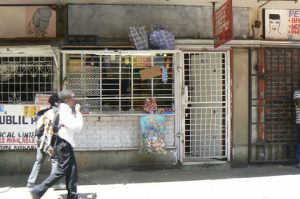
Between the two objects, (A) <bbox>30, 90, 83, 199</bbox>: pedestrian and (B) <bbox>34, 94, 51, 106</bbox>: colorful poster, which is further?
(B) <bbox>34, 94, 51, 106</bbox>: colorful poster

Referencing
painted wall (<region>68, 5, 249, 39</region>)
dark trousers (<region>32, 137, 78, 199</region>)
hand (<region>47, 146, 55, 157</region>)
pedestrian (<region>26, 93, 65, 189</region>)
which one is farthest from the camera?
painted wall (<region>68, 5, 249, 39</region>)

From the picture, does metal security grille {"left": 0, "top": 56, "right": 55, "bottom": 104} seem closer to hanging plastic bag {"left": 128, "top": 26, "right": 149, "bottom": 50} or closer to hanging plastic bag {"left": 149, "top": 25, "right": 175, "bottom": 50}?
hanging plastic bag {"left": 128, "top": 26, "right": 149, "bottom": 50}

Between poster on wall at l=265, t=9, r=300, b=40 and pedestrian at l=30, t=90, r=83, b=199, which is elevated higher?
poster on wall at l=265, t=9, r=300, b=40

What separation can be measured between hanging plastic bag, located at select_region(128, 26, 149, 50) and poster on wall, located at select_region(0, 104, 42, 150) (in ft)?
7.49

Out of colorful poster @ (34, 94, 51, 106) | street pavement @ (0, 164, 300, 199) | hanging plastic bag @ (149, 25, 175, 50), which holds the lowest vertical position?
street pavement @ (0, 164, 300, 199)

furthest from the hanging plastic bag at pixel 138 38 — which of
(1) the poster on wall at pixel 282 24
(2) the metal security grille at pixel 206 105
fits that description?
(1) the poster on wall at pixel 282 24

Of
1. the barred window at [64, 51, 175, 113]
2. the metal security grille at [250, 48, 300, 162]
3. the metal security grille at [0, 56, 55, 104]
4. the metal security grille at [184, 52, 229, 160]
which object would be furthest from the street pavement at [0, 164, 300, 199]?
the metal security grille at [0, 56, 55, 104]

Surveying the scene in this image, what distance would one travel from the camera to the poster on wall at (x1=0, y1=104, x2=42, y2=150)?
335 inches

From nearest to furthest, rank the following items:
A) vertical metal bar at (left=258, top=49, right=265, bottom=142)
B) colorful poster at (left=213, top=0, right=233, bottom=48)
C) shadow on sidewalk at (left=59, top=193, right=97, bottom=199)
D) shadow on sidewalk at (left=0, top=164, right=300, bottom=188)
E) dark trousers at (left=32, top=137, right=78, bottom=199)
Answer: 1. dark trousers at (left=32, top=137, right=78, bottom=199)
2. shadow on sidewalk at (left=59, top=193, right=97, bottom=199)
3. colorful poster at (left=213, top=0, right=233, bottom=48)
4. shadow on sidewalk at (left=0, top=164, right=300, bottom=188)
5. vertical metal bar at (left=258, top=49, right=265, bottom=142)

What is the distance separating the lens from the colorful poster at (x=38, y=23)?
28.4 ft

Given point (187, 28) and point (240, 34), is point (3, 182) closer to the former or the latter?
point (187, 28)

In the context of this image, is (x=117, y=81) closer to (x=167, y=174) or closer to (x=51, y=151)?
(x=167, y=174)

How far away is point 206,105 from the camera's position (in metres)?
9.39

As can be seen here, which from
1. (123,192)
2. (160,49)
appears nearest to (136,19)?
(160,49)
